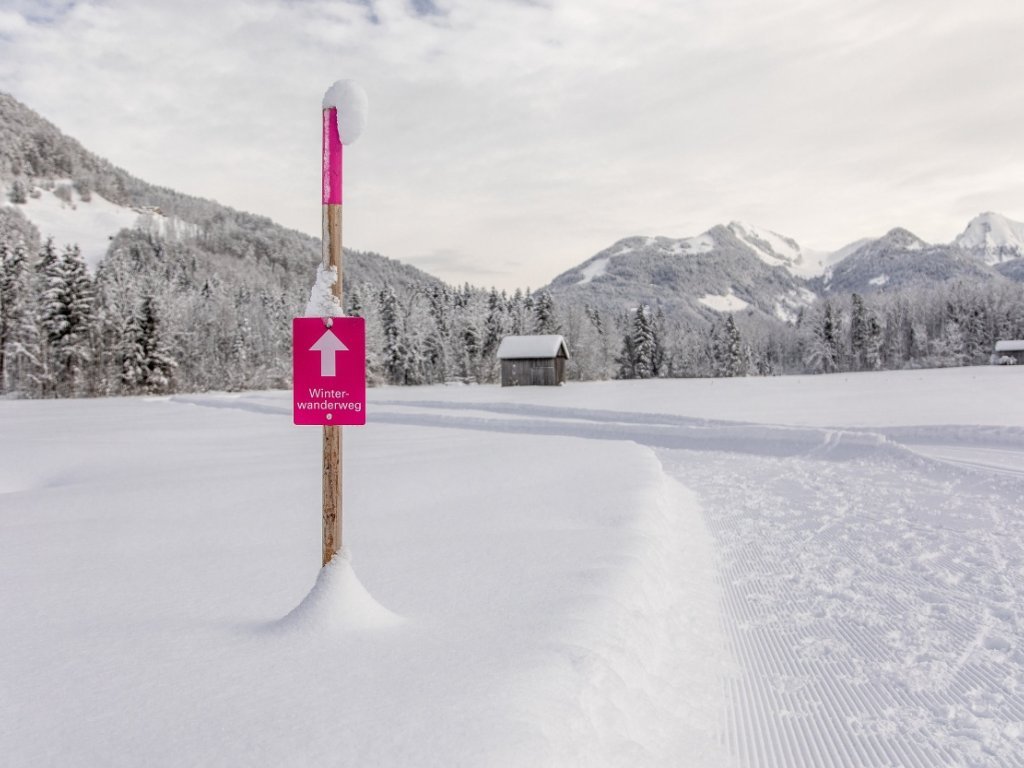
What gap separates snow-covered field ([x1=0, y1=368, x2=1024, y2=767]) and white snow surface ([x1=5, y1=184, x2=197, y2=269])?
136191 mm

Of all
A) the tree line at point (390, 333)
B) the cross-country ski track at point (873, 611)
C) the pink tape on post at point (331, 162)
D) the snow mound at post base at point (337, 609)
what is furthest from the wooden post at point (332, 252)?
the tree line at point (390, 333)

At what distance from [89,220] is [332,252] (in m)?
173

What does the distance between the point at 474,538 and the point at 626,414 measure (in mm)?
19222

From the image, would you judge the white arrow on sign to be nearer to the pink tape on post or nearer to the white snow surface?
the pink tape on post

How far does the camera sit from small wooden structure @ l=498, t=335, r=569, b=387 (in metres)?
51.7

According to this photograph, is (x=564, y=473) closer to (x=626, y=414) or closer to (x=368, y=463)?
(x=368, y=463)

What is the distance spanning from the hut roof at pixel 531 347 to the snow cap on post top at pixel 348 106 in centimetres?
4773

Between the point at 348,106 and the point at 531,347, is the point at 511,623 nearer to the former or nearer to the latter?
the point at 348,106

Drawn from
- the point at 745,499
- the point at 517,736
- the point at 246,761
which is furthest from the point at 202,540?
the point at 745,499

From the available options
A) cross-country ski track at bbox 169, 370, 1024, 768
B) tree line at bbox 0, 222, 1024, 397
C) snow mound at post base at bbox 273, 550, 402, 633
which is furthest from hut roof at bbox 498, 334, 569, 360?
snow mound at post base at bbox 273, 550, 402, 633

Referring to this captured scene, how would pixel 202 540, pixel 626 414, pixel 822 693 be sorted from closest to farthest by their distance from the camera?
pixel 822 693 < pixel 202 540 < pixel 626 414

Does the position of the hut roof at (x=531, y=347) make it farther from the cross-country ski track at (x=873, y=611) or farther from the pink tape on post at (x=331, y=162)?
the pink tape on post at (x=331, y=162)

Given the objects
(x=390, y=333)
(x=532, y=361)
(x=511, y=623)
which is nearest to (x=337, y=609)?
(x=511, y=623)

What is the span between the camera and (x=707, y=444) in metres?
18.3
